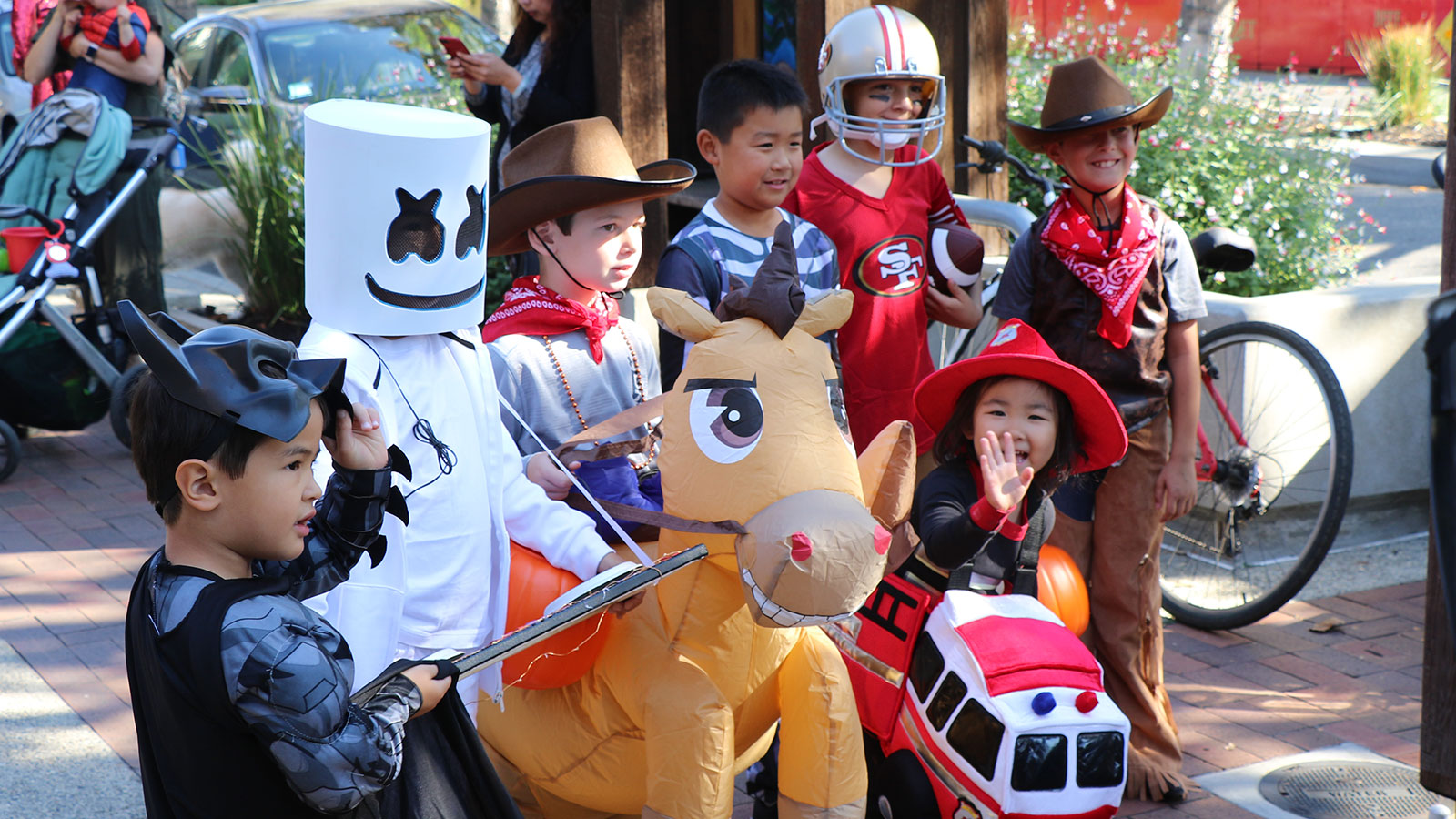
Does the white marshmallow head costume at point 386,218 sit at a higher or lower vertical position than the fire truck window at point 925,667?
higher

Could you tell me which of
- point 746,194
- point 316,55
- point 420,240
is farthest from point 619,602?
point 316,55

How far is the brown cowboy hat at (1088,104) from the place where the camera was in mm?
3748

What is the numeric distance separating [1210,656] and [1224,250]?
55.6 inches

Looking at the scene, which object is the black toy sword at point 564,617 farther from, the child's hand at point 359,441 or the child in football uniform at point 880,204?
the child in football uniform at point 880,204

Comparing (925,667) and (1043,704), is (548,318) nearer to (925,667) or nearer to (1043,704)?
(925,667)

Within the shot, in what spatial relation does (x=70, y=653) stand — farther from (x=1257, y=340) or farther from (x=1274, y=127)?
(x=1274, y=127)

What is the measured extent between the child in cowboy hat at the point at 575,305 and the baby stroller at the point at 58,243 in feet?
13.1

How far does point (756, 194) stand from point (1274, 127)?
4.76m

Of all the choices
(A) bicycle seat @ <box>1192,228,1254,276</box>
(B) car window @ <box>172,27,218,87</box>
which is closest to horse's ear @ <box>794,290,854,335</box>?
(A) bicycle seat @ <box>1192,228,1254,276</box>

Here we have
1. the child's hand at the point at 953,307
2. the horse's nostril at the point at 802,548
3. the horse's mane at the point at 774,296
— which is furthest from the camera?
the child's hand at the point at 953,307

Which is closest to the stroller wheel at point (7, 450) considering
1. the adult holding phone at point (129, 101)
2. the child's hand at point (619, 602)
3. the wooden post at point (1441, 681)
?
the adult holding phone at point (129, 101)

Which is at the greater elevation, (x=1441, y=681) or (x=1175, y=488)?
(x=1175, y=488)

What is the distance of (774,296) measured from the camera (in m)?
2.74

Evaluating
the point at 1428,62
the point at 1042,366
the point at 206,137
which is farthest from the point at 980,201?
the point at 1428,62
